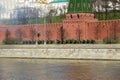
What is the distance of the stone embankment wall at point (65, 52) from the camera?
5234cm

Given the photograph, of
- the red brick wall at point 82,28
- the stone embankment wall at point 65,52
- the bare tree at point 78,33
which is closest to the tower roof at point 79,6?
the red brick wall at point 82,28

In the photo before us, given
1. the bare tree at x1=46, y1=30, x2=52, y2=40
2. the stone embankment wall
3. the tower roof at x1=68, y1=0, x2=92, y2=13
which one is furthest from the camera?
the bare tree at x1=46, y1=30, x2=52, y2=40

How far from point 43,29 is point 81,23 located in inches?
259

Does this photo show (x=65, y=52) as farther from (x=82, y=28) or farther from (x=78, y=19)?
(x=82, y=28)

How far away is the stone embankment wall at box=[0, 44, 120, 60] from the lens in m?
52.3

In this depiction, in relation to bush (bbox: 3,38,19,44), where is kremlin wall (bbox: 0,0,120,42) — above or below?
above

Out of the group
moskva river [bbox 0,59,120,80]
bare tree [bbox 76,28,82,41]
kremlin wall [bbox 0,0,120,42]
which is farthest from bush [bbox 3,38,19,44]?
moskva river [bbox 0,59,120,80]

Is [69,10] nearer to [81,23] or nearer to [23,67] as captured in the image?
[81,23]

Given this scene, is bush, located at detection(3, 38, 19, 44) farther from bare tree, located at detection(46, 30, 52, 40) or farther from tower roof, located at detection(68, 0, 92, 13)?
tower roof, located at detection(68, 0, 92, 13)

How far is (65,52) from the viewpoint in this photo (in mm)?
55656

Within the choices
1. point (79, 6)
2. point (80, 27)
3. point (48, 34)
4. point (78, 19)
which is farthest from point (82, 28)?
point (48, 34)

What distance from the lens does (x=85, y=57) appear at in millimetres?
54062

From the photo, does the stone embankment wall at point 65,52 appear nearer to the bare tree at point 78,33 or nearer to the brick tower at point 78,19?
the brick tower at point 78,19

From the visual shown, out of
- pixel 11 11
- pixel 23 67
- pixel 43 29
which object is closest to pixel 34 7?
pixel 11 11
